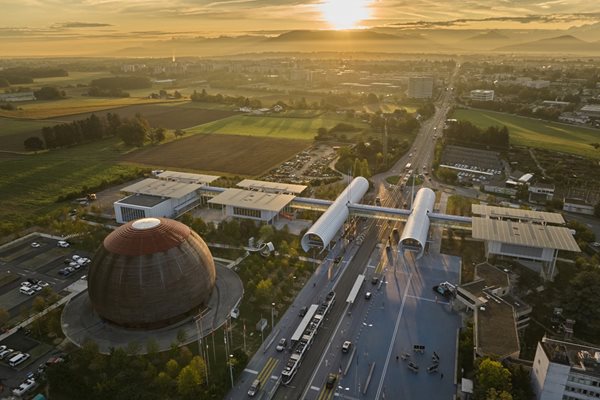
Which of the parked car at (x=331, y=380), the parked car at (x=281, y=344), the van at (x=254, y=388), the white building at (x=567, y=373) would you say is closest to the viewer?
the white building at (x=567, y=373)

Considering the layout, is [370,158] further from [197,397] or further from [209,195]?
[197,397]

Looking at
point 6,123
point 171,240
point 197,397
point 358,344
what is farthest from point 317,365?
point 6,123

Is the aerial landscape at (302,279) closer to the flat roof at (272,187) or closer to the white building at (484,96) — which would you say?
the flat roof at (272,187)

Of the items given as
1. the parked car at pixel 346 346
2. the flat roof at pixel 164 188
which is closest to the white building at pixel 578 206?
the parked car at pixel 346 346

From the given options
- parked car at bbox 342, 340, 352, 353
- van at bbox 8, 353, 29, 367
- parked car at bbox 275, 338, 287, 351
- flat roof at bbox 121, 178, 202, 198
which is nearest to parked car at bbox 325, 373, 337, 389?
parked car at bbox 342, 340, 352, 353

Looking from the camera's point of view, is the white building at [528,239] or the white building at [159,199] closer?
the white building at [528,239]
